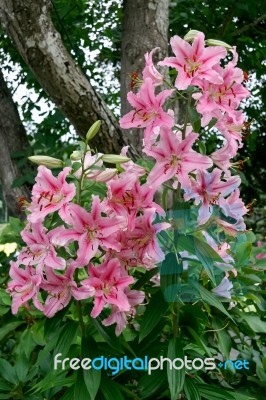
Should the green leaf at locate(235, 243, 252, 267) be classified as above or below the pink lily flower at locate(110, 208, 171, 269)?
below

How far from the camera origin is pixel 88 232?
0.94 meters

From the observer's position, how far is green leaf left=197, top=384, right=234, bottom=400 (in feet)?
3.55

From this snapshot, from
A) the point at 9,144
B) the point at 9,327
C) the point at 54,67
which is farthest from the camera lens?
the point at 9,144

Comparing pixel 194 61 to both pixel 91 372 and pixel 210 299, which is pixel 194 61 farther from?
pixel 91 372

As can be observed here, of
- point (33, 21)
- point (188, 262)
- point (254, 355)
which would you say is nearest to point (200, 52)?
point (188, 262)

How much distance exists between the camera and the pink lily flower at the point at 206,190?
98cm

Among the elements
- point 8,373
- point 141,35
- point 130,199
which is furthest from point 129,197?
point 141,35

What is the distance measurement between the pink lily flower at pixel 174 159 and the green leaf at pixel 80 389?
37 centimetres

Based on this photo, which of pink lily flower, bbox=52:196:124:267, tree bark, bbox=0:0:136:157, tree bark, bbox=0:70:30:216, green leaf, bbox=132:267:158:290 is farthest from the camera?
tree bark, bbox=0:70:30:216

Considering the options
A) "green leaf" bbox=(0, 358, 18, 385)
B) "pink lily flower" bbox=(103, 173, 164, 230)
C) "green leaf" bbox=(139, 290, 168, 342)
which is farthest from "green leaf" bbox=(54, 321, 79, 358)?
"green leaf" bbox=(0, 358, 18, 385)

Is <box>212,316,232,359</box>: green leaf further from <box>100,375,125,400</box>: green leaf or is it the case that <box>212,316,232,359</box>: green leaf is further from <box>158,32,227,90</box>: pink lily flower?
<box>158,32,227,90</box>: pink lily flower

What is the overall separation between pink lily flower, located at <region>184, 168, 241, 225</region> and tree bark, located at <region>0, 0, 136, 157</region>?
92cm

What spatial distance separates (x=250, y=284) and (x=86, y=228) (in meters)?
0.59

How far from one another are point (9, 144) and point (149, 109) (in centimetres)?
173
